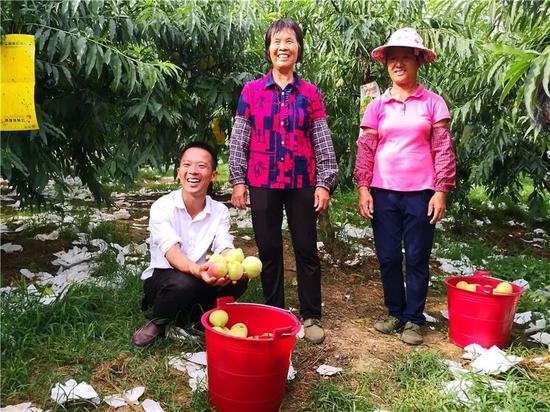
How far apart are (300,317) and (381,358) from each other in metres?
0.59

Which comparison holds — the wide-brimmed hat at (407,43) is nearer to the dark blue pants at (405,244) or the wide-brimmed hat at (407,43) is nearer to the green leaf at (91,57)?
the dark blue pants at (405,244)

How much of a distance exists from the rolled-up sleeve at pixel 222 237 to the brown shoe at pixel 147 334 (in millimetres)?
496

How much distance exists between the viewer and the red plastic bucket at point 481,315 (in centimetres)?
274

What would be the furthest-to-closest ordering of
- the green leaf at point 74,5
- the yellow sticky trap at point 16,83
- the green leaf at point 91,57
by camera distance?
the green leaf at point 91,57 < the green leaf at point 74,5 < the yellow sticky trap at point 16,83

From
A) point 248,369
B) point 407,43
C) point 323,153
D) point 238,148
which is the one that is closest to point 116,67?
point 238,148

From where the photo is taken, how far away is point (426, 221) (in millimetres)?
2867

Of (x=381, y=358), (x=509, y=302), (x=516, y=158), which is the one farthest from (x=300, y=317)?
(x=516, y=158)

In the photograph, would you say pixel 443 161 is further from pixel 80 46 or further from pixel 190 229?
pixel 80 46

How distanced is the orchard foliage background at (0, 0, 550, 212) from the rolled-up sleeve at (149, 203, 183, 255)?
80cm

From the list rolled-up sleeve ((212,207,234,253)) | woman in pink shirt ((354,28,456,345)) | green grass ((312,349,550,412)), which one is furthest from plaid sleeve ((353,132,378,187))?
green grass ((312,349,550,412))

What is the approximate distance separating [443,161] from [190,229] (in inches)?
55.1

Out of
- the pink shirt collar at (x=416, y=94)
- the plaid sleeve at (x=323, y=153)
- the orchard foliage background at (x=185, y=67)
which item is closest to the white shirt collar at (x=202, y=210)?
the plaid sleeve at (x=323, y=153)

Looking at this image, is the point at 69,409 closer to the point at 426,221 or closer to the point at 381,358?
the point at 381,358

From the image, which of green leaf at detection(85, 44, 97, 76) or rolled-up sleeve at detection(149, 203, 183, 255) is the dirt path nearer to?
rolled-up sleeve at detection(149, 203, 183, 255)
